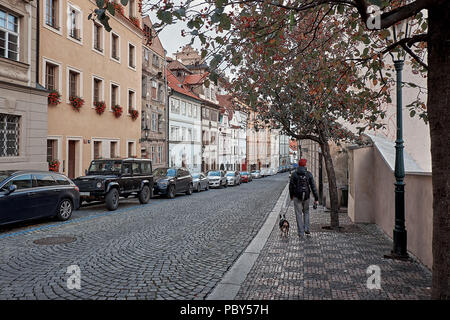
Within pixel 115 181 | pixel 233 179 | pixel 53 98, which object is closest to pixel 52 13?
pixel 53 98

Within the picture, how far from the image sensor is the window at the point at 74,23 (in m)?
20.6

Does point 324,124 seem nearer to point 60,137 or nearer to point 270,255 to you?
point 270,255

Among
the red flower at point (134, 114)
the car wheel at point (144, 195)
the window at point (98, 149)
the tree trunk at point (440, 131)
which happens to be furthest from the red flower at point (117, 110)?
the tree trunk at point (440, 131)

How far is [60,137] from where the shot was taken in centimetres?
1948

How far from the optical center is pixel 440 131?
12.2 ft

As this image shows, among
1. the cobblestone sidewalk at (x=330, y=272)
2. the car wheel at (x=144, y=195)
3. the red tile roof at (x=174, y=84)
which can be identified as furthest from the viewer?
the red tile roof at (x=174, y=84)

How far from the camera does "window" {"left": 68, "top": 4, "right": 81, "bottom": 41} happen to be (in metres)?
20.6

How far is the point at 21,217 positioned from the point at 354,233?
27.9 feet

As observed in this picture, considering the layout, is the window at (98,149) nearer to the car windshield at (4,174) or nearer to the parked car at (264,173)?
the car windshield at (4,174)

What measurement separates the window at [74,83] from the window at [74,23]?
1956 mm

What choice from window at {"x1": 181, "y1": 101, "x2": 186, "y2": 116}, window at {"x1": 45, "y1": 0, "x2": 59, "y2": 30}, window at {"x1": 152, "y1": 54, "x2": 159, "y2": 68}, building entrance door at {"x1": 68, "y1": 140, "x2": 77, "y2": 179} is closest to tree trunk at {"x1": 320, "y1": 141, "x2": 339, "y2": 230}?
building entrance door at {"x1": 68, "y1": 140, "x2": 77, "y2": 179}

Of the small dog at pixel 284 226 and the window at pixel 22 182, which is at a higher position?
the window at pixel 22 182

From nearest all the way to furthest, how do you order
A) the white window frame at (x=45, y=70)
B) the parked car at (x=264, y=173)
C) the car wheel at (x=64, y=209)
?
1. the car wheel at (x=64, y=209)
2. the white window frame at (x=45, y=70)
3. the parked car at (x=264, y=173)
